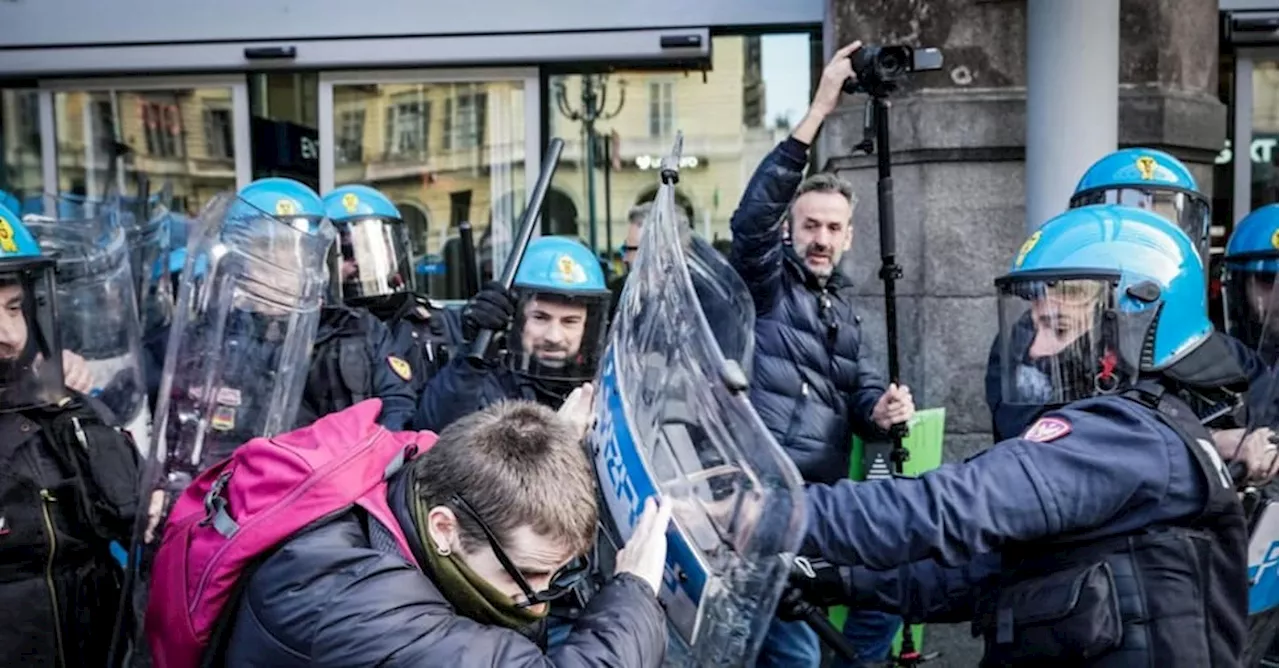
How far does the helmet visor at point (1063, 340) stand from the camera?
7.35ft

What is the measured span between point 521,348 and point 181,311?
947 millimetres

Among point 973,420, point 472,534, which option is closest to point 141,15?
point 973,420

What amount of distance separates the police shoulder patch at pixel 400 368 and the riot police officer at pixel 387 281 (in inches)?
4.9

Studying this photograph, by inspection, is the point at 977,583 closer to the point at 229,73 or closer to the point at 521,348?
the point at 521,348

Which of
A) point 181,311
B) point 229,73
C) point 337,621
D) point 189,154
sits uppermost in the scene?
point 229,73

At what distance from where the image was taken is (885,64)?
10.7ft

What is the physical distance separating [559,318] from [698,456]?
5.74 ft

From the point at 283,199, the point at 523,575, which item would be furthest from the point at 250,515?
the point at 283,199

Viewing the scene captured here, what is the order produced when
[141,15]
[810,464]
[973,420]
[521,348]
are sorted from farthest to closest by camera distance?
[141,15] < [973,420] < [810,464] < [521,348]

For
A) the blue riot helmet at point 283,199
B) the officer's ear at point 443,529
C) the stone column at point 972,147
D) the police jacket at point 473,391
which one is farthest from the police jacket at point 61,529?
the stone column at point 972,147

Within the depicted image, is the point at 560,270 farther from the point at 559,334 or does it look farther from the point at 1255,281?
the point at 1255,281

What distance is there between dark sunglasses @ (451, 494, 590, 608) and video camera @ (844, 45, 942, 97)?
6.23ft

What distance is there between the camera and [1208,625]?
2.07 m

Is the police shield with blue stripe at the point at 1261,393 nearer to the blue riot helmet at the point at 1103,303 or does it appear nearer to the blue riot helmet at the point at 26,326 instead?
the blue riot helmet at the point at 1103,303
